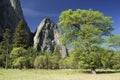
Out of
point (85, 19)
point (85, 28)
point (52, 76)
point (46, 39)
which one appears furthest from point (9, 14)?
point (52, 76)

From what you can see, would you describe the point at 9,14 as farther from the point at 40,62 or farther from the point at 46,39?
the point at 40,62

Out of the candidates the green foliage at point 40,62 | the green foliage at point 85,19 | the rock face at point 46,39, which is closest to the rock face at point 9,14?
the rock face at point 46,39

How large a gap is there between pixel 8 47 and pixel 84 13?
47.1 meters

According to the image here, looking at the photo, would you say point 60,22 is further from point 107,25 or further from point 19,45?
point 19,45

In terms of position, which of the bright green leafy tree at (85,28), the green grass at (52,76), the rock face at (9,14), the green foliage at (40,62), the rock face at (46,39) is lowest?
the green grass at (52,76)

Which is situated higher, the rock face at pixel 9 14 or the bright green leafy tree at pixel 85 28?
the rock face at pixel 9 14

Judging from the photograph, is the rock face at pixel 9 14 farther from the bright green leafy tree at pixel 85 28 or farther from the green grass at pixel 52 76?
the green grass at pixel 52 76

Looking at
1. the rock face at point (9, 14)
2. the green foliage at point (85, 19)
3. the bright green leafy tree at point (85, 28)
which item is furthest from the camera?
the rock face at point (9, 14)

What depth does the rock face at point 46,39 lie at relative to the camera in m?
184

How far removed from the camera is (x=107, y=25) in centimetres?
4519

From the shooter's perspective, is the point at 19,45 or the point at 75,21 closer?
the point at 75,21

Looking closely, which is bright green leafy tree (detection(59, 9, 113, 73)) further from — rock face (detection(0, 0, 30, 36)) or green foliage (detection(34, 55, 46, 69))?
rock face (detection(0, 0, 30, 36))

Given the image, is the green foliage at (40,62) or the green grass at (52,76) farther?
the green foliage at (40,62)

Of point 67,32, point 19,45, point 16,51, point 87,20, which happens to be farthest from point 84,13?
point 19,45
